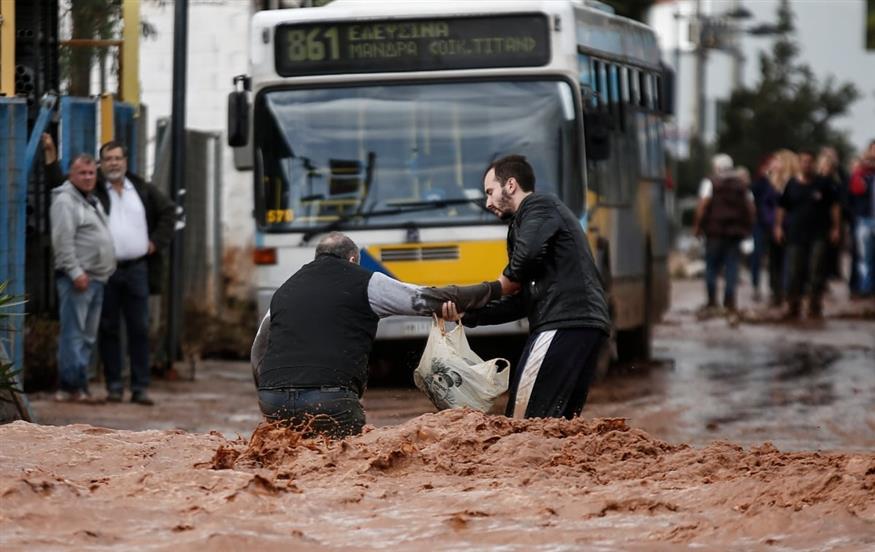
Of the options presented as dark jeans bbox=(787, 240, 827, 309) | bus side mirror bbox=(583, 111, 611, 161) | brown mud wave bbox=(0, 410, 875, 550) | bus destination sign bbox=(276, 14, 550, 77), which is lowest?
dark jeans bbox=(787, 240, 827, 309)

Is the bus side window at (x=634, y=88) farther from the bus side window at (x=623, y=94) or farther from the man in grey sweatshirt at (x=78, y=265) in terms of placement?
the man in grey sweatshirt at (x=78, y=265)

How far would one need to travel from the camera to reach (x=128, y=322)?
16.3 metres

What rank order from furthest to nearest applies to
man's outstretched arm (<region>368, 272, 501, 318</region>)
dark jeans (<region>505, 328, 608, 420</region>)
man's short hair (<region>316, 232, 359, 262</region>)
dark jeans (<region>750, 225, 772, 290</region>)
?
dark jeans (<region>750, 225, 772, 290</region>), dark jeans (<region>505, 328, 608, 420</region>), man's short hair (<region>316, 232, 359, 262</region>), man's outstretched arm (<region>368, 272, 501, 318</region>)

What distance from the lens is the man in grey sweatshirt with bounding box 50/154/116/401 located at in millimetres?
15234

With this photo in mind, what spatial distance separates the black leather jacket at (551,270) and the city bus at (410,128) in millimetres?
6049

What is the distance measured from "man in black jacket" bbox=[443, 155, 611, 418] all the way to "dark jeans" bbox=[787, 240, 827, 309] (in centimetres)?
1648

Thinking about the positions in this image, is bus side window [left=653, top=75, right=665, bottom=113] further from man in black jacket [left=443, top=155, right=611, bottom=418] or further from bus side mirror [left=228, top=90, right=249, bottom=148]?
man in black jacket [left=443, top=155, right=611, bottom=418]

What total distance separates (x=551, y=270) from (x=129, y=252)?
6.36 meters

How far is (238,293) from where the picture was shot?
23484mm

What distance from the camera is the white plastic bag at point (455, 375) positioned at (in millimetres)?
10289

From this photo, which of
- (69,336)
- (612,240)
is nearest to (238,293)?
(612,240)

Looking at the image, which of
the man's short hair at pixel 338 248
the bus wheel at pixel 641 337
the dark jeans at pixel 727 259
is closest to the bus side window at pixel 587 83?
the bus wheel at pixel 641 337

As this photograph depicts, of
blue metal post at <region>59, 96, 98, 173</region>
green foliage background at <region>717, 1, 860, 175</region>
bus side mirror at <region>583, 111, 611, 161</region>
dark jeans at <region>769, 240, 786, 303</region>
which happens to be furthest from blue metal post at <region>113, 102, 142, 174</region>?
green foliage background at <region>717, 1, 860, 175</region>

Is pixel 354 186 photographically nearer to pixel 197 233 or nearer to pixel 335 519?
pixel 197 233
